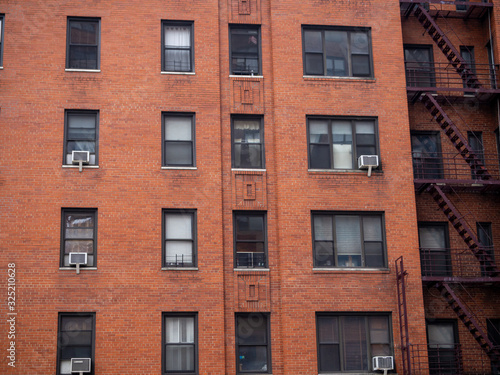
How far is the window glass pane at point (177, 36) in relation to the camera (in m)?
27.7

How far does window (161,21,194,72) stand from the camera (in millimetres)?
27438

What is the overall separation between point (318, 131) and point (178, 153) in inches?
202

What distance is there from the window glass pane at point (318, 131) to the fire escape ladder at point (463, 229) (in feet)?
13.9

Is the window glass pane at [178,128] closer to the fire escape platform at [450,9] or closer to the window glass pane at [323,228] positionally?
the window glass pane at [323,228]

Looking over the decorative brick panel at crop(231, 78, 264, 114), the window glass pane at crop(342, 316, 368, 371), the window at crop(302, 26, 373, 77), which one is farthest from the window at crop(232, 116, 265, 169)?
the window glass pane at crop(342, 316, 368, 371)

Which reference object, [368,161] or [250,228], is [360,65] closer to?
[368,161]

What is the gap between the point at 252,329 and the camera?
25.4m

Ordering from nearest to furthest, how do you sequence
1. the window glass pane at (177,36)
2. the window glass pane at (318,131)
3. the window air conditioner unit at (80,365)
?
1. the window air conditioner unit at (80,365)
2. the window glass pane at (318,131)
3. the window glass pane at (177,36)

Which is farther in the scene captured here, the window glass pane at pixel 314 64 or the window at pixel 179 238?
the window glass pane at pixel 314 64

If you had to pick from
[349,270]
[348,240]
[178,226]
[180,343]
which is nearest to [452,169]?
[348,240]

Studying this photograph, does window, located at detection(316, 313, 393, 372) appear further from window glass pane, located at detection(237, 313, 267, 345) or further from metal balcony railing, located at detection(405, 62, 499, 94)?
metal balcony railing, located at detection(405, 62, 499, 94)

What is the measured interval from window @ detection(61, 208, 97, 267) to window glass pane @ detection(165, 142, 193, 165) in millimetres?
3184

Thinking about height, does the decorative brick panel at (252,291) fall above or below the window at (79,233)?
below

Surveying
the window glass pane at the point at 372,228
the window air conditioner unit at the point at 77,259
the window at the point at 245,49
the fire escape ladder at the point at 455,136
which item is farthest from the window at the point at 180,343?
the fire escape ladder at the point at 455,136
